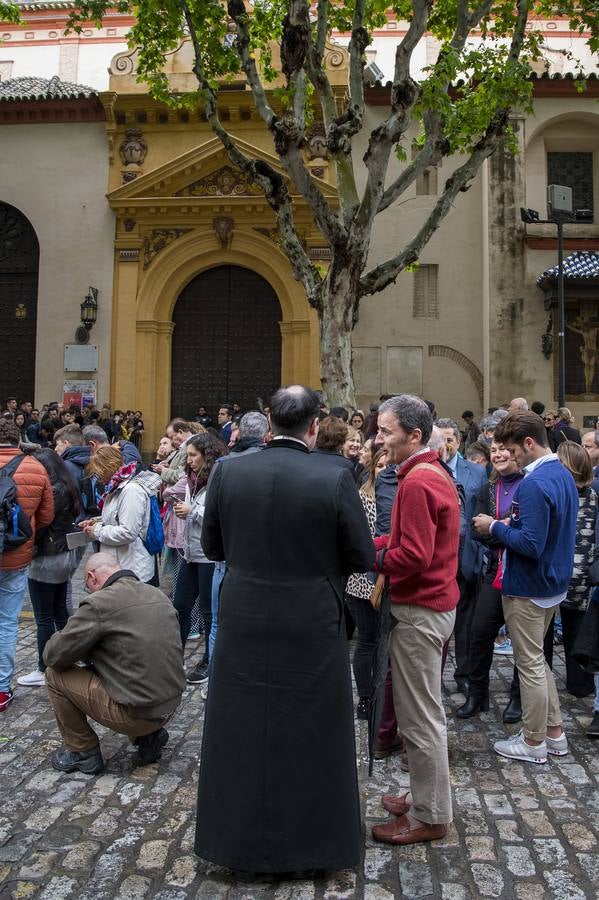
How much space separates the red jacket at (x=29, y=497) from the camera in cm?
531

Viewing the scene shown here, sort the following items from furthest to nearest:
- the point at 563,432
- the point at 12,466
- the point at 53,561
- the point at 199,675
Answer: the point at 563,432, the point at 199,675, the point at 53,561, the point at 12,466

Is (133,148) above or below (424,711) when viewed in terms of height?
above

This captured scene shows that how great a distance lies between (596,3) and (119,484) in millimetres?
9765

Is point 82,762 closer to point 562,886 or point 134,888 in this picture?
Result: point 134,888

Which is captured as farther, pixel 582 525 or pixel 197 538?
pixel 197 538

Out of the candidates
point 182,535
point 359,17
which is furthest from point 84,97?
point 182,535

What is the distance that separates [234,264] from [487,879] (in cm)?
1685

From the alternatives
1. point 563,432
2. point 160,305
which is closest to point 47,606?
point 563,432

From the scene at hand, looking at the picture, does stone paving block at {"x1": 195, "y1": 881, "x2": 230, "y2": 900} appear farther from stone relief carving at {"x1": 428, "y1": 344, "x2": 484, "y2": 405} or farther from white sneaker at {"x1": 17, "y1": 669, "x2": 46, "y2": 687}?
stone relief carving at {"x1": 428, "y1": 344, "x2": 484, "y2": 405}

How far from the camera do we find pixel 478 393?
18000 millimetres

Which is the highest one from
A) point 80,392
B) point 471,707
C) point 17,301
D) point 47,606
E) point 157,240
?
point 157,240

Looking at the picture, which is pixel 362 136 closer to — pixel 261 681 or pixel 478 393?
pixel 478 393

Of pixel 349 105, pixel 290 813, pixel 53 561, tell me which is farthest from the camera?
pixel 349 105

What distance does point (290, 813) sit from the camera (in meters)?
3.12
